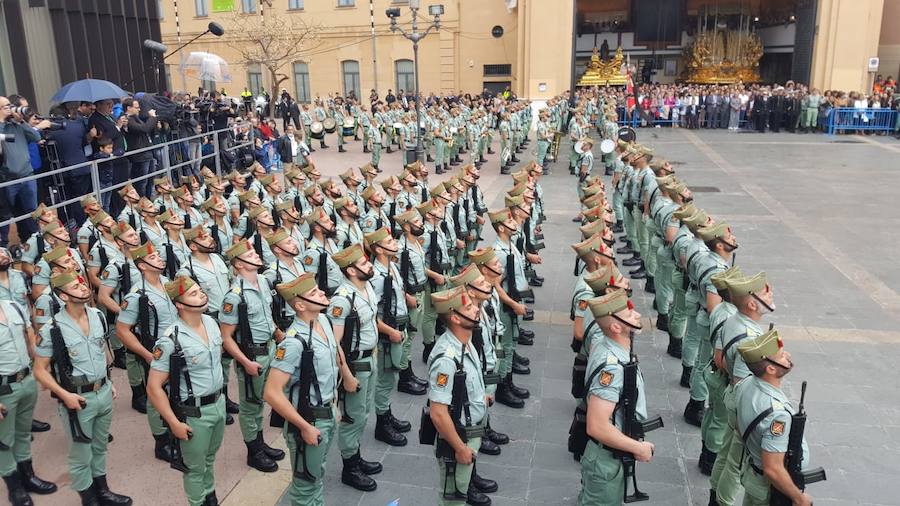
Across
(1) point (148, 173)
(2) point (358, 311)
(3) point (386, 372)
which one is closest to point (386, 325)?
(3) point (386, 372)

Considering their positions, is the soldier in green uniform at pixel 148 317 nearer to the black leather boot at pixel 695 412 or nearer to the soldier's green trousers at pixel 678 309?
the black leather boot at pixel 695 412

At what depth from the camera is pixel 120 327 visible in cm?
573

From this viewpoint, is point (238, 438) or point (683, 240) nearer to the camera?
point (238, 438)

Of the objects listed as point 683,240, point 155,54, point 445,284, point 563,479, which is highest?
point 155,54

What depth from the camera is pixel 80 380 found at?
5.04 m

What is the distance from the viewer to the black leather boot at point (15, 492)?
17.4ft

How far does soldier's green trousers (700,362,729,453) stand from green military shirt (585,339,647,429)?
1.36 m

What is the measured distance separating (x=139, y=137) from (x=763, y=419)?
1198cm

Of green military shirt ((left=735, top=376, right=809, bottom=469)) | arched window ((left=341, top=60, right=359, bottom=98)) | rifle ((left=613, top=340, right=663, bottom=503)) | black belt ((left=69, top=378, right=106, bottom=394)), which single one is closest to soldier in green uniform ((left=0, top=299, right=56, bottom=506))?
black belt ((left=69, top=378, right=106, bottom=394))

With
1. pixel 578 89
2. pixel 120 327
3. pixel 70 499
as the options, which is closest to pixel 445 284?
pixel 120 327

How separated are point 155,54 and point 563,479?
18.1 metres

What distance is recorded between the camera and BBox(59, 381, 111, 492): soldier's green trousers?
5062 millimetres

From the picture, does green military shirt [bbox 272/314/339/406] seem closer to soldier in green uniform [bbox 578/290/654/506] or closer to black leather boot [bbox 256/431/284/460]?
black leather boot [bbox 256/431/284/460]

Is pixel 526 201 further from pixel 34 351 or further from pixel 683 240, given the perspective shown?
pixel 34 351
